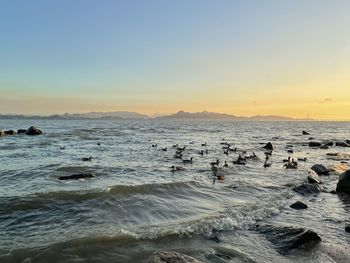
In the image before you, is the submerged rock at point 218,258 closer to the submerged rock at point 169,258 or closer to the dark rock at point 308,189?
the submerged rock at point 169,258

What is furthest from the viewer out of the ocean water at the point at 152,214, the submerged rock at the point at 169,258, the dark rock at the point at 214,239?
the dark rock at the point at 214,239

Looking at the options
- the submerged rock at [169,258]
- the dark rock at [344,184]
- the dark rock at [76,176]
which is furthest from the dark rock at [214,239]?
the dark rock at [76,176]

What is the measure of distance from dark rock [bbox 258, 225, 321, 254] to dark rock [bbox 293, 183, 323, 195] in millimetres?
8556

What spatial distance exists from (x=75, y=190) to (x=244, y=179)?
11.2 metres

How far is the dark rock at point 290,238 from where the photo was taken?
1204 cm

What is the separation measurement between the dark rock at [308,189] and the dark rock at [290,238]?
337 inches

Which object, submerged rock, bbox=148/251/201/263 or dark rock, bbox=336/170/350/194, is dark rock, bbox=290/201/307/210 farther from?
submerged rock, bbox=148/251/201/263

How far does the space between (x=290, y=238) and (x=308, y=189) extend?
32.1ft

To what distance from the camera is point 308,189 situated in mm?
21484

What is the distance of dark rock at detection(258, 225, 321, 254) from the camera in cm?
1204

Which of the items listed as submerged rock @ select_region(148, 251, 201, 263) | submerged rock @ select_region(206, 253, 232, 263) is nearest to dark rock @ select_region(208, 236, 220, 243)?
submerged rock @ select_region(206, 253, 232, 263)

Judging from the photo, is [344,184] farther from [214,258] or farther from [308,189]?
→ [214,258]

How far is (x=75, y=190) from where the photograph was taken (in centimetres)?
1898

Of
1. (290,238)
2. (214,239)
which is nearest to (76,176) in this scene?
(214,239)
